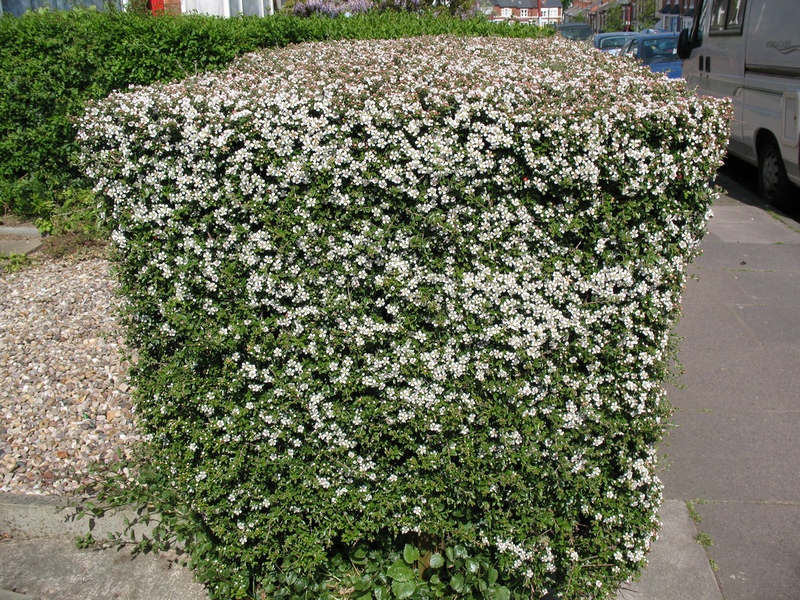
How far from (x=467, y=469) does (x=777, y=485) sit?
2055 mm

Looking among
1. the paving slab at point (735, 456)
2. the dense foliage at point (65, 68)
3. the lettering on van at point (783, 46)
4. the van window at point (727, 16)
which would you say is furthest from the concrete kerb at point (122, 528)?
the van window at point (727, 16)

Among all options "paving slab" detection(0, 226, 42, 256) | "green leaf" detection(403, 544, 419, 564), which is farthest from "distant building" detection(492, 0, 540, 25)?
"green leaf" detection(403, 544, 419, 564)

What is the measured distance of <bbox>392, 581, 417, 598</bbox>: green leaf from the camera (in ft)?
9.91

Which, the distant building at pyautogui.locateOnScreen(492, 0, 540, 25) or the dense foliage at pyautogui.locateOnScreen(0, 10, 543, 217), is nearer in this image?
the dense foliage at pyautogui.locateOnScreen(0, 10, 543, 217)

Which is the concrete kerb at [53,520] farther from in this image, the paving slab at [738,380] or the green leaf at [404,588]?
the paving slab at [738,380]

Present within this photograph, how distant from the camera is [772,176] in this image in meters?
9.48

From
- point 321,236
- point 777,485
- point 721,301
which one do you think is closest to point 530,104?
point 321,236

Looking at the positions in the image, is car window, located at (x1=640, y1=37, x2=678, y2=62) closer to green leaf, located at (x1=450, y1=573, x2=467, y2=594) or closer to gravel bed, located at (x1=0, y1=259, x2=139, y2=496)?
gravel bed, located at (x1=0, y1=259, x2=139, y2=496)

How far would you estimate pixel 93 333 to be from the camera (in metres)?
5.01

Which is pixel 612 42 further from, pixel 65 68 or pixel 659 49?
pixel 65 68

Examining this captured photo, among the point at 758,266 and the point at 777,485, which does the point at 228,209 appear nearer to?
the point at 777,485

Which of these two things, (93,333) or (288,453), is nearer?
(288,453)

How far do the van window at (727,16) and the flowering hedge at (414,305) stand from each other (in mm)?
7967

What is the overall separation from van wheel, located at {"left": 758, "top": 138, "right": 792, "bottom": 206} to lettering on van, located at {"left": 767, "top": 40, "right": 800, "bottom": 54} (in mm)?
1181
